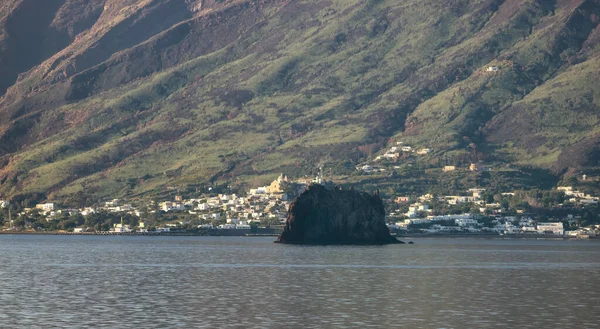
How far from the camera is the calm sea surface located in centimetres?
9144

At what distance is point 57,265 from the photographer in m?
166

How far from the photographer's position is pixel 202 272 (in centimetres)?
14962

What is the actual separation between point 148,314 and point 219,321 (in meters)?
8.11

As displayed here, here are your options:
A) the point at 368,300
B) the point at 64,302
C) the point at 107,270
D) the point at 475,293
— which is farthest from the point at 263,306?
the point at 107,270

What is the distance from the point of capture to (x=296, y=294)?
11494 centimetres

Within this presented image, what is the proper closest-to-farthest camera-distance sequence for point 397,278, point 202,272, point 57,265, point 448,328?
point 448,328 → point 397,278 → point 202,272 → point 57,265

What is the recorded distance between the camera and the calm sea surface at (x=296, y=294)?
300 ft

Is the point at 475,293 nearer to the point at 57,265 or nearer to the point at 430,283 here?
the point at 430,283

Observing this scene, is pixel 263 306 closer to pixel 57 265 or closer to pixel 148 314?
pixel 148 314

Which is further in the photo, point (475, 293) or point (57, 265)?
point (57, 265)

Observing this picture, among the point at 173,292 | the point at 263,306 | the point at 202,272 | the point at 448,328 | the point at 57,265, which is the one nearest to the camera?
the point at 448,328

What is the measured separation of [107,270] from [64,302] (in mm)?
49429

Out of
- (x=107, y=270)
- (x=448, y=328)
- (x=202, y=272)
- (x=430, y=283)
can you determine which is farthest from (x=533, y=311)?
(x=107, y=270)

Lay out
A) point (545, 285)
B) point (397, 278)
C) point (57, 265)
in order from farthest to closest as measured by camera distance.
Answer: point (57, 265)
point (397, 278)
point (545, 285)
